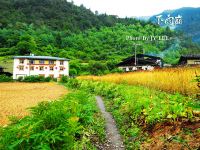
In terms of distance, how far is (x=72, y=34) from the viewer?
5723 inches

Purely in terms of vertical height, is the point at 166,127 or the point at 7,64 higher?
the point at 7,64

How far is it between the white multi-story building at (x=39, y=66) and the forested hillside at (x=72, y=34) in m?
6.41

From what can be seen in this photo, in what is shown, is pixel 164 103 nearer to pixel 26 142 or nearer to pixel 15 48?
pixel 26 142

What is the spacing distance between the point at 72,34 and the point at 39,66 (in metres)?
70.8

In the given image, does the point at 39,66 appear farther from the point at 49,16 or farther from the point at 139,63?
the point at 49,16

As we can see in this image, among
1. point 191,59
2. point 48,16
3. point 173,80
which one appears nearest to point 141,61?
point 191,59

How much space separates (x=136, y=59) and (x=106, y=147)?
5024 cm

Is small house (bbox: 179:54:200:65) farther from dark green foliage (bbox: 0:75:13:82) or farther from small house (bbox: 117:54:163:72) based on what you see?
dark green foliage (bbox: 0:75:13:82)

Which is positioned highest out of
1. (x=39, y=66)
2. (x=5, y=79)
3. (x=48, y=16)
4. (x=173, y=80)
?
(x=48, y=16)

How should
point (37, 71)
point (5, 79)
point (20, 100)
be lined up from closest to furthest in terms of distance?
point (20, 100) < point (5, 79) < point (37, 71)

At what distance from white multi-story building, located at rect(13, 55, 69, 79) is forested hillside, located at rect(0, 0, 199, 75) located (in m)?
6.41

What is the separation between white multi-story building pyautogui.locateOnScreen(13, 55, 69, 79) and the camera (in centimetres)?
7506

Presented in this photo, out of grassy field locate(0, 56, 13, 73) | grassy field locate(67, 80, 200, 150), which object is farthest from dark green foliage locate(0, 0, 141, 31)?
grassy field locate(67, 80, 200, 150)

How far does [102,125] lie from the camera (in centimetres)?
1130
